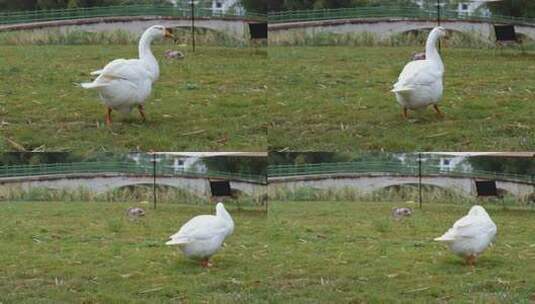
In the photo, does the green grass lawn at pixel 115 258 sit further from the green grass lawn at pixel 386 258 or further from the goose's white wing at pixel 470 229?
the goose's white wing at pixel 470 229

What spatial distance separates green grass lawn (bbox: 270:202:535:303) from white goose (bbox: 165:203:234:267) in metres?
0.56

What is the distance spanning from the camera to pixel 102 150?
7258 millimetres

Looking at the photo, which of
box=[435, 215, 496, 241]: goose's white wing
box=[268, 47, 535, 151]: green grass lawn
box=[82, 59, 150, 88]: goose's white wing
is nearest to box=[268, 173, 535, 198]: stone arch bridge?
box=[268, 47, 535, 151]: green grass lawn

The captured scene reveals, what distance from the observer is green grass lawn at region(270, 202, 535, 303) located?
6.86m

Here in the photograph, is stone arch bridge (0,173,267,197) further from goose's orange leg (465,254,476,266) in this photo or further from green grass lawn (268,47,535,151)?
goose's orange leg (465,254,476,266)

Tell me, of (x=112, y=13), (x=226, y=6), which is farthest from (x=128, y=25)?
(x=226, y=6)

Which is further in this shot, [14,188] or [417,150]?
[14,188]

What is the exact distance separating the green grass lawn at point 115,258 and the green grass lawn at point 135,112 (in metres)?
0.99

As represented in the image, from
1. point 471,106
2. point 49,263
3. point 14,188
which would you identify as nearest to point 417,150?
point 471,106

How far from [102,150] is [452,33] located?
12.3ft

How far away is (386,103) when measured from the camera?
26.4 ft

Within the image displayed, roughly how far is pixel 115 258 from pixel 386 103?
276 cm

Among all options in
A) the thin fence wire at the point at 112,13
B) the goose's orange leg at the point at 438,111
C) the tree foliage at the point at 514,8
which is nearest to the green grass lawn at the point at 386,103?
the goose's orange leg at the point at 438,111

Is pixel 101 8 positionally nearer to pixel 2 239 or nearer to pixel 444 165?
pixel 2 239
